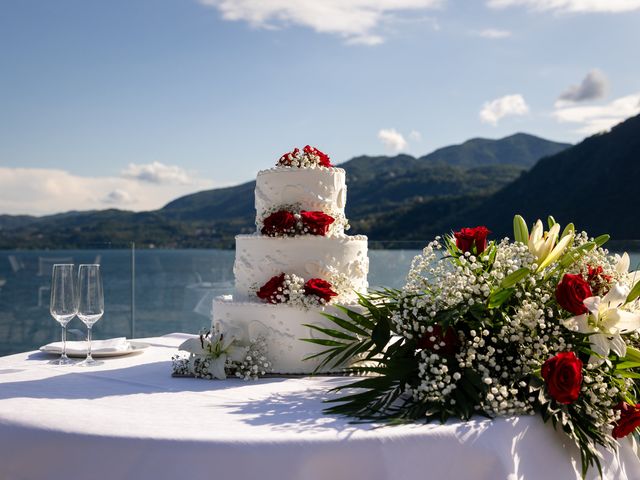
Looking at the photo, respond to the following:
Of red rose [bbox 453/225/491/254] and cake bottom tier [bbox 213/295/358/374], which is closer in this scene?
red rose [bbox 453/225/491/254]

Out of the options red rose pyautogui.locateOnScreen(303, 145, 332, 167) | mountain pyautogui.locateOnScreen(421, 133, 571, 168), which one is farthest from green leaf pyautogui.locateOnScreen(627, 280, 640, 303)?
mountain pyautogui.locateOnScreen(421, 133, 571, 168)

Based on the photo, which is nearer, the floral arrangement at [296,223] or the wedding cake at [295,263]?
the wedding cake at [295,263]

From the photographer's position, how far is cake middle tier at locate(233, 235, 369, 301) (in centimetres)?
295

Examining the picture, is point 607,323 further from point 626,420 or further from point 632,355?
point 626,420

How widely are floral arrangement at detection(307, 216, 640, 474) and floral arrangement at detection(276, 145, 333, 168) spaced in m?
1.06

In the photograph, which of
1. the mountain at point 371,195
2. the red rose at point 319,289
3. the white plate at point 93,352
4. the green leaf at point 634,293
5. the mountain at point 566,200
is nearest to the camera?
the green leaf at point 634,293

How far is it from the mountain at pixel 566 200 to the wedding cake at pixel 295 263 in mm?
16228

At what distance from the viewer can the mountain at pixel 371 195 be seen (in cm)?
1803

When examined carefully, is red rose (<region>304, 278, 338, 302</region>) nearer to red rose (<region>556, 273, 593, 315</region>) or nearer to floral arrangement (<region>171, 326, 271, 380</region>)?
floral arrangement (<region>171, 326, 271, 380</region>)

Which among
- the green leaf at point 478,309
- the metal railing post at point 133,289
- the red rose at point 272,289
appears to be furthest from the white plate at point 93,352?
the metal railing post at point 133,289

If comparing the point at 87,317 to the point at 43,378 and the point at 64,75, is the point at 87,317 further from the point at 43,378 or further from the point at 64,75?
the point at 64,75

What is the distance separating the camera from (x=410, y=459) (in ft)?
5.54

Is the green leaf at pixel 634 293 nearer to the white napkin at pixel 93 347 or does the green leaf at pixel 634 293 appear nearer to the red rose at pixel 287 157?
the red rose at pixel 287 157

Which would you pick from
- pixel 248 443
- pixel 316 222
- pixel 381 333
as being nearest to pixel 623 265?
pixel 381 333
